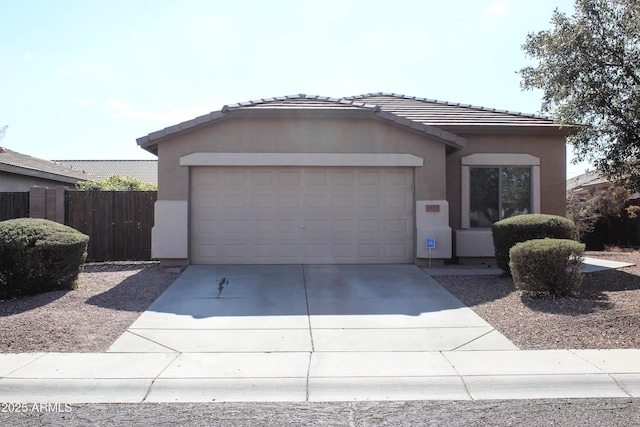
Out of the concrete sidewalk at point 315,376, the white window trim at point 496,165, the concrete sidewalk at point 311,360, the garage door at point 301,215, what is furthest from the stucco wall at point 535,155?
the concrete sidewalk at point 315,376

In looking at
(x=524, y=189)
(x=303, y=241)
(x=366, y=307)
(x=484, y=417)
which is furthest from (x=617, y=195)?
(x=484, y=417)

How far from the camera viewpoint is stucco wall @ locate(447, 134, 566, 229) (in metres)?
13.6

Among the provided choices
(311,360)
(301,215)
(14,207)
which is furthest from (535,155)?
(14,207)

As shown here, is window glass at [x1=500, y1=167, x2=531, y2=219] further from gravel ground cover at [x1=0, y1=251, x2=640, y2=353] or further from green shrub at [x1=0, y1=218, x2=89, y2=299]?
green shrub at [x1=0, y1=218, x2=89, y2=299]

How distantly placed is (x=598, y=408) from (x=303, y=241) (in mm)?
8229

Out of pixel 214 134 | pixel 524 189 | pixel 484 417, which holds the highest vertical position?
pixel 214 134

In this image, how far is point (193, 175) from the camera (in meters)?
12.2

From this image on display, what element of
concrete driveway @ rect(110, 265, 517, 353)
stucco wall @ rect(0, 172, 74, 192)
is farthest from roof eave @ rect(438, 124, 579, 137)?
stucco wall @ rect(0, 172, 74, 192)

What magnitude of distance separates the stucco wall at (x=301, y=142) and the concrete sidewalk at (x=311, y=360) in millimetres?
3874

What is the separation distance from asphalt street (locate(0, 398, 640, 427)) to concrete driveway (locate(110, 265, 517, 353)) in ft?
5.42

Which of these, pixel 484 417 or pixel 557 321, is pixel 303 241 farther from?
pixel 484 417

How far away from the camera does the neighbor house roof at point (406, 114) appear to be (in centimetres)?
1185

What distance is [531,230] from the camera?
10.1m

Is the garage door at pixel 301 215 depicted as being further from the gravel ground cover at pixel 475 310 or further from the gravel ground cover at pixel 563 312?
the gravel ground cover at pixel 563 312
